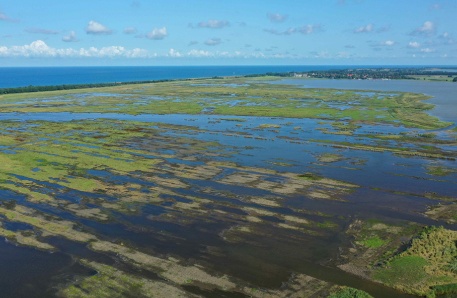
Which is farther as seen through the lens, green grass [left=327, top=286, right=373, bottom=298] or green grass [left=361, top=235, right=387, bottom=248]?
green grass [left=361, top=235, right=387, bottom=248]

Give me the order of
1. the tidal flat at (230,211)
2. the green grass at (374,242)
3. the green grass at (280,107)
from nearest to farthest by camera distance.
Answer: the tidal flat at (230,211) → the green grass at (374,242) → the green grass at (280,107)

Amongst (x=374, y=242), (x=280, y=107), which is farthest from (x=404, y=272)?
(x=280, y=107)

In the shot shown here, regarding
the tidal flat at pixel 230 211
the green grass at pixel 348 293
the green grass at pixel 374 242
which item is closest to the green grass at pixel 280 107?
the tidal flat at pixel 230 211

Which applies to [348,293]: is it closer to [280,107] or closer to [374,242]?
[374,242]

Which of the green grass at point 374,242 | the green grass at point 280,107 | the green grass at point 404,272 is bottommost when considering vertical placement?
the green grass at point 404,272

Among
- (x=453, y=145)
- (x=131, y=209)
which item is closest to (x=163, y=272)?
(x=131, y=209)

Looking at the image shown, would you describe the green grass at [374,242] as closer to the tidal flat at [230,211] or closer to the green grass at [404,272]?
the tidal flat at [230,211]

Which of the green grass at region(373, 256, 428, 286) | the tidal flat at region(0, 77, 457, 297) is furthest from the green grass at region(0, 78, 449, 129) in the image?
the green grass at region(373, 256, 428, 286)

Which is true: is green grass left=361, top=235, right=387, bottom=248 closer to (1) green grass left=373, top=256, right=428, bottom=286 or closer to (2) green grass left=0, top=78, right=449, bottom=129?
(1) green grass left=373, top=256, right=428, bottom=286

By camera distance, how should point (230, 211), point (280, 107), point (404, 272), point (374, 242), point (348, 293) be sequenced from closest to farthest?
1. point (348, 293)
2. point (404, 272)
3. point (374, 242)
4. point (230, 211)
5. point (280, 107)
